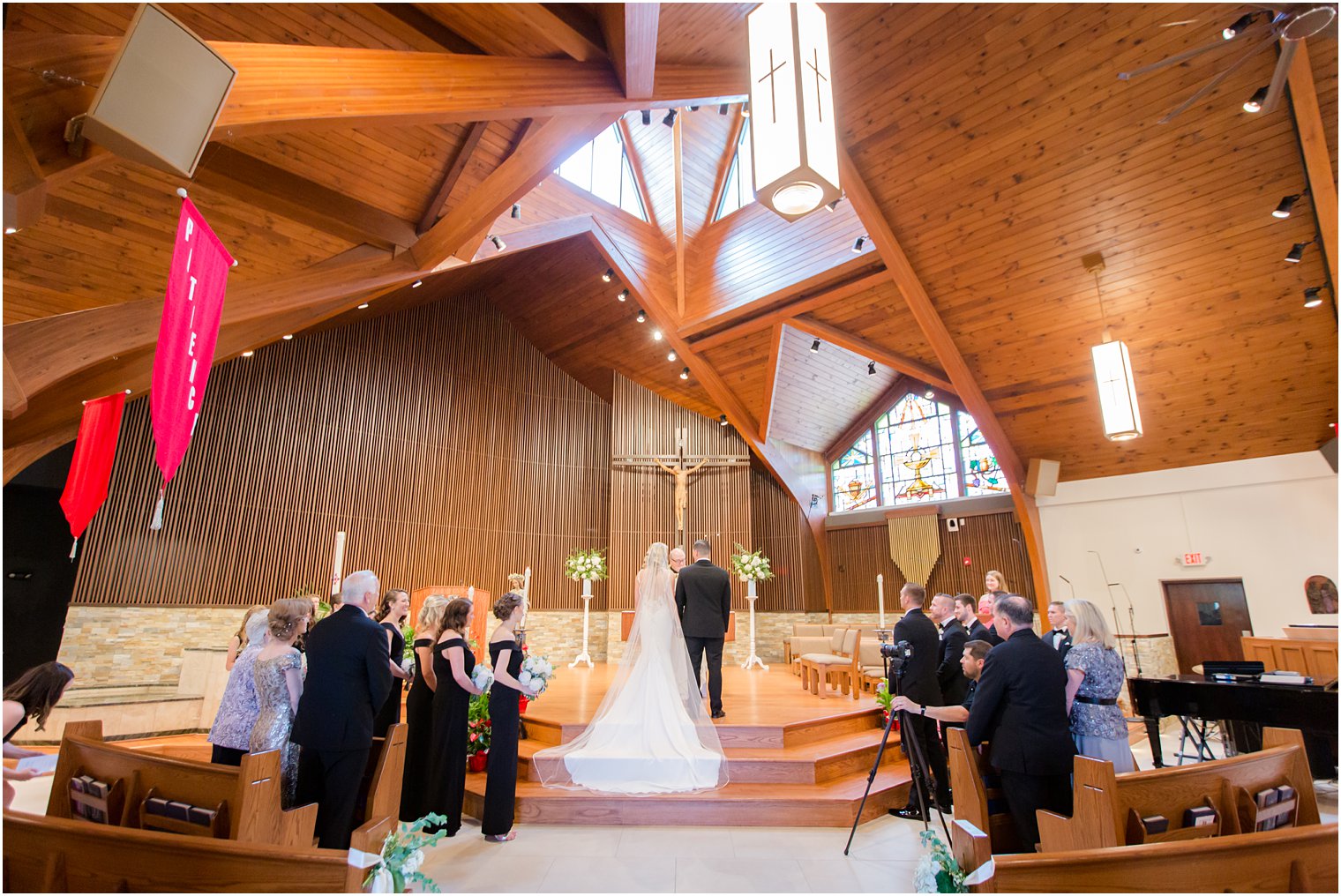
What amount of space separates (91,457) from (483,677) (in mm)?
5104

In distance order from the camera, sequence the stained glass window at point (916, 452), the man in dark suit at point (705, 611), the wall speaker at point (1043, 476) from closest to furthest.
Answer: the man in dark suit at point (705, 611), the wall speaker at point (1043, 476), the stained glass window at point (916, 452)

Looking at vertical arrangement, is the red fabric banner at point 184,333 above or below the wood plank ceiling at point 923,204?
below

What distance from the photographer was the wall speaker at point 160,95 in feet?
8.73

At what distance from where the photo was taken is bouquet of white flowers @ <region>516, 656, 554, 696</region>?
3838 millimetres

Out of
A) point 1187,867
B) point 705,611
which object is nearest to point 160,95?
point 1187,867

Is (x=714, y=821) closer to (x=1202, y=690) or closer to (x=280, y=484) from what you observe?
(x=1202, y=690)

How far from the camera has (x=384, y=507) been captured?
32.6ft

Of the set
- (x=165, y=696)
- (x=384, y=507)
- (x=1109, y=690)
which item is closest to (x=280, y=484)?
(x=384, y=507)

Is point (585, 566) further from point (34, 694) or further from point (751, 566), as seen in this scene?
point (34, 694)

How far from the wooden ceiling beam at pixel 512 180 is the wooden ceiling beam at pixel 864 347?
4.46 m

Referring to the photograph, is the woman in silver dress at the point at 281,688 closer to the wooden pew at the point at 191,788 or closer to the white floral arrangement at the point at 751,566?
the wooden pew at the point at 191,788

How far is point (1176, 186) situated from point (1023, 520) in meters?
4.89

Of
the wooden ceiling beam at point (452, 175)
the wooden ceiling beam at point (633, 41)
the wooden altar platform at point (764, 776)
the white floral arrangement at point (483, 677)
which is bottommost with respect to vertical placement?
the wooden altar platform at point (764, 776)

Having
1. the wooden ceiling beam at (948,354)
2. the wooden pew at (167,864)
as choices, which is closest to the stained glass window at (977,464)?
the wooden ceiling beam at (948,354)
